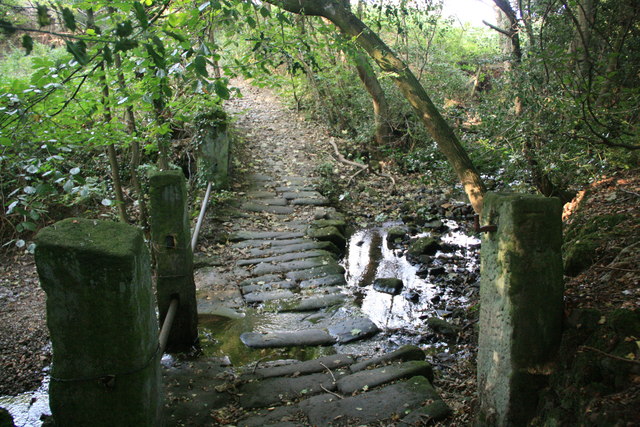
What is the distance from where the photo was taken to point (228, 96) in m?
3.00

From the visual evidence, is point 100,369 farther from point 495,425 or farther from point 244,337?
point 244,337

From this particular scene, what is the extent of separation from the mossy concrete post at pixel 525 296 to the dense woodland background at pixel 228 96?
1564 millimetres

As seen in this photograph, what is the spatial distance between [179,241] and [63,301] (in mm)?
1765

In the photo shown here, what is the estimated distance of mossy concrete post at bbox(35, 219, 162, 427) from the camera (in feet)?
6.37

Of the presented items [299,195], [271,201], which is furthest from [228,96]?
[299,195]

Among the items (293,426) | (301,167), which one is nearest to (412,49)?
(301,167)

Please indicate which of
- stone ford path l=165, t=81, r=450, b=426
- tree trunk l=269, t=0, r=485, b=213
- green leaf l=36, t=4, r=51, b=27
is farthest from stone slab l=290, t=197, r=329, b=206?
green leaf l=36, t=4, r=51, b=27

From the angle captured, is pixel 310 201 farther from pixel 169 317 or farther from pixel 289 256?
pixel 169 317

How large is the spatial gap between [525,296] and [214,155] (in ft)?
22.3

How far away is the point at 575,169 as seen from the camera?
538 cm

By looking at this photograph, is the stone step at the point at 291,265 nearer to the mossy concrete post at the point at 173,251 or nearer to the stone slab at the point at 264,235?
the stone slab at the point at 264,235

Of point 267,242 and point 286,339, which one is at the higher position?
point 267,242

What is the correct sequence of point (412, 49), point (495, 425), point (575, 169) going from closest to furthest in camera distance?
point (495, 425) → point (575, 169) → point (412, 49)

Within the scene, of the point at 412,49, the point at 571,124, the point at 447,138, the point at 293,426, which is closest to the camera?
the point at 293,426
